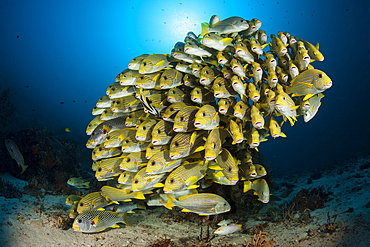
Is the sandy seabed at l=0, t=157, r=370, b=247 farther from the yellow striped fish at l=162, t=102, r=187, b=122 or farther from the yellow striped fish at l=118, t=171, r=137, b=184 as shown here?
the yellow striped fish at l=162, t=102, r=187, b=122

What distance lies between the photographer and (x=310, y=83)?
284 centimetres

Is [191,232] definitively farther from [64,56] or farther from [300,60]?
[64,56]

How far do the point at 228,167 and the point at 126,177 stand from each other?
198 centimetres

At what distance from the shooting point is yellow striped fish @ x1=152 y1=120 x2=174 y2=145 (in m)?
3.25

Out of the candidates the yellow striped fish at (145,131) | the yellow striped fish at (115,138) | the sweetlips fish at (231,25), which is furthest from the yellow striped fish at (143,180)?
the sweetlips fish at (231,25)

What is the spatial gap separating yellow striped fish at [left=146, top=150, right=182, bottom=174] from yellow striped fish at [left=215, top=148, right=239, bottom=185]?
753mm

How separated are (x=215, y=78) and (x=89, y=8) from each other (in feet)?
205

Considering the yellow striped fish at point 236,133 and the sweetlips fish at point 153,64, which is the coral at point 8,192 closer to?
the sweetlips fish at point 153,64

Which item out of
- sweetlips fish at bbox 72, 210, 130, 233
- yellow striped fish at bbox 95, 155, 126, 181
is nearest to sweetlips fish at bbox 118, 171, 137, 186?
yellow striped fish at bbox 95, 155, 126, 181

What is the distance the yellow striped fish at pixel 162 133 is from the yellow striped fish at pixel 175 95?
1.51ft

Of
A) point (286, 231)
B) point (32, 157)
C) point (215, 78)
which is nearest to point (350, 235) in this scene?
point (286, 231)

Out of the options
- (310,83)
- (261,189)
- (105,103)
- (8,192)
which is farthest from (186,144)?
(8,192)

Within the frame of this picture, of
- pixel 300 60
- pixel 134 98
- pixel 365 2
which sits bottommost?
pixel 134 98

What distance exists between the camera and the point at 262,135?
3555 mm
